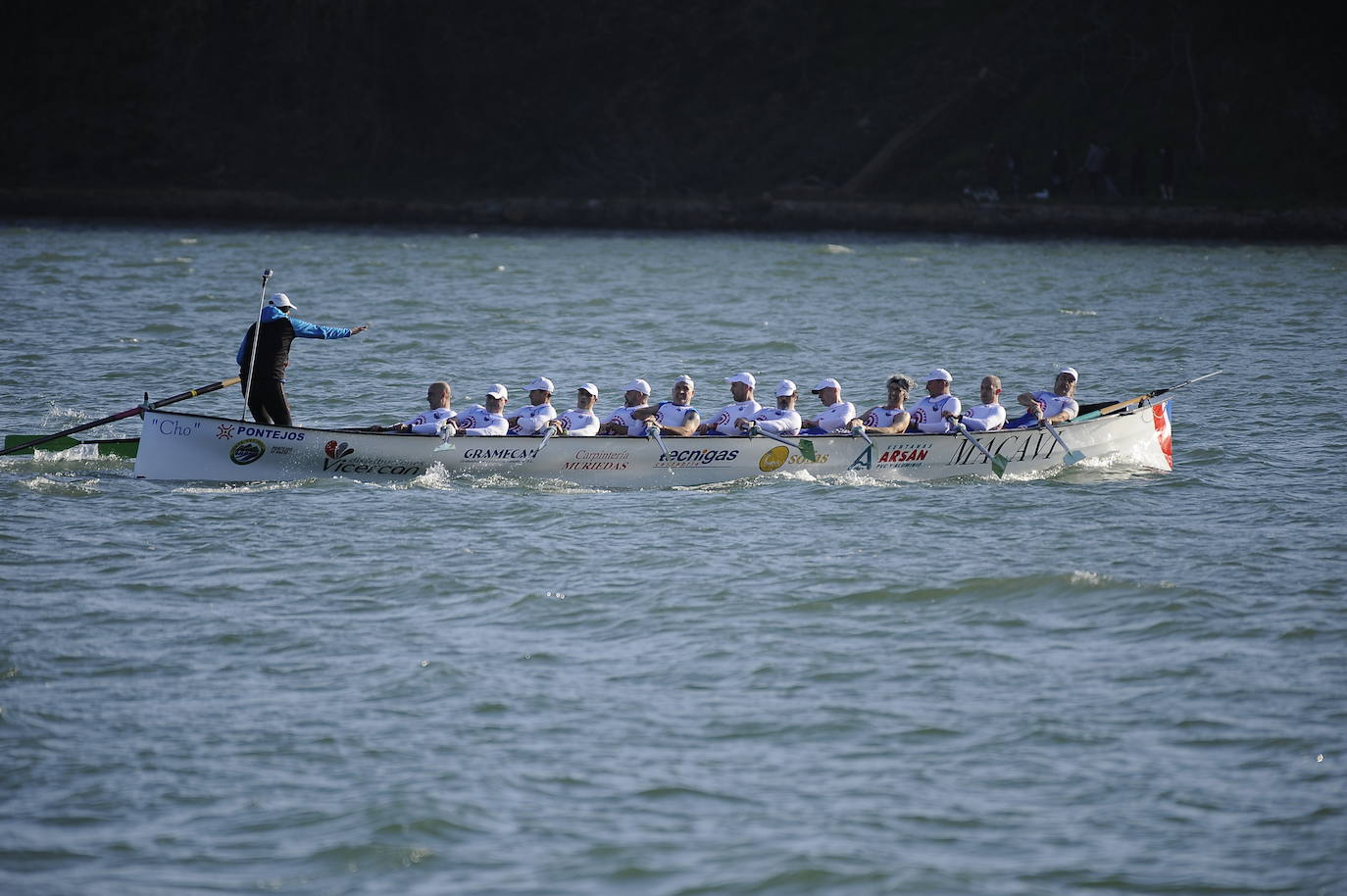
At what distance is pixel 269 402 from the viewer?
2081 cm

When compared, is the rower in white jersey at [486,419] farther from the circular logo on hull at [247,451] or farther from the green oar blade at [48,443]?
the green oar blade at [48,443]

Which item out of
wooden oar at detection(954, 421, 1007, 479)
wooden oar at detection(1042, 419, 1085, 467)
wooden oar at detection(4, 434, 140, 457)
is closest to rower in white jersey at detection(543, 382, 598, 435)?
wooden oar at detection(954, 421, 1007, 479)

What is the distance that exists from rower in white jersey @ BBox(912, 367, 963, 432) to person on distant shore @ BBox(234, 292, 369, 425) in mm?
7126

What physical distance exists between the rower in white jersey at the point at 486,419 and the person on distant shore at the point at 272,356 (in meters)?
1.86

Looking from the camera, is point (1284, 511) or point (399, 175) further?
point (399, 175)

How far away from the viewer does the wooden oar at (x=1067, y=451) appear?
67.7 feet

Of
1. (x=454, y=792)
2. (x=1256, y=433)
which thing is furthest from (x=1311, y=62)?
(x=454, y=792)

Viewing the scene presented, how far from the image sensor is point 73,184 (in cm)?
6438

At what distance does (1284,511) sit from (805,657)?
25.3ft

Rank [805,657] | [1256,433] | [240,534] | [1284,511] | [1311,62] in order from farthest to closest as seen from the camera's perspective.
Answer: [1311,62]
[1256,433]
[1284,511]
[240,534]
[805,657]

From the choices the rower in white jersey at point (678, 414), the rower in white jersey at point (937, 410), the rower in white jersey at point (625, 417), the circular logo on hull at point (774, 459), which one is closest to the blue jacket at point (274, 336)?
the rower in white jersey at point (625, 417)

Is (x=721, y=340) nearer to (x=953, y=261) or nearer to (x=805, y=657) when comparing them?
(x=953, y=261)

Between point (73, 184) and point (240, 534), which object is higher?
point (73, 184)

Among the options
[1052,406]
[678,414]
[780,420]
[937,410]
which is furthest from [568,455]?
[1052,406]
